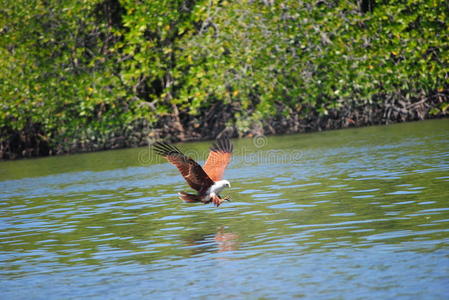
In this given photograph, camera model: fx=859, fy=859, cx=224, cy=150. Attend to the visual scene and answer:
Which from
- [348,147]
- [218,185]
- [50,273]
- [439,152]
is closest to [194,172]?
[218,185]

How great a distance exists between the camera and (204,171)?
1077 centimetres

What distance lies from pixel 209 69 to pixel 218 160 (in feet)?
53.6

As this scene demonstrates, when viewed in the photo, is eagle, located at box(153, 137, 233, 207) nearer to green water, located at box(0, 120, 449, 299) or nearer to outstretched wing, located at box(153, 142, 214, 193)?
outstretched wing, located at box(153, 142, 214, 193)

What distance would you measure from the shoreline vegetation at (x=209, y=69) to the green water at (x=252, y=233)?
7.61m

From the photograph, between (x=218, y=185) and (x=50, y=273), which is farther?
(x=218, y=185)

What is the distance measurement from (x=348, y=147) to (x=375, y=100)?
735 centimetres

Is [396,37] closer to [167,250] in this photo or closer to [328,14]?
[328,14]

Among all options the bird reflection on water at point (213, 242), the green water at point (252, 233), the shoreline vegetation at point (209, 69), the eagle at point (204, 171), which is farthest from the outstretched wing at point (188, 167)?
the shoreline vegetation at point (209, 69)

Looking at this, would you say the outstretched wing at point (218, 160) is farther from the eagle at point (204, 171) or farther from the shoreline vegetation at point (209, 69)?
the shoreline vegetation at point (209, 69)

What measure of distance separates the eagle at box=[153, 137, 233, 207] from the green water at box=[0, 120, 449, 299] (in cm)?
36

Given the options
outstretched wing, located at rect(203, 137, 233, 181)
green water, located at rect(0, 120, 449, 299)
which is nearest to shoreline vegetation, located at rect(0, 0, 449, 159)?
green water, located at rect(0, 120, 449, 299)

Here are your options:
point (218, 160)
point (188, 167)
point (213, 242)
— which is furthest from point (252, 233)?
point (218, 160)

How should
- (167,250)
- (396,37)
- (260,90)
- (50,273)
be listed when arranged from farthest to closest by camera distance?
(260,90), (396,37), (167,250), (50,273)

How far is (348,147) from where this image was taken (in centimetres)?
2016
